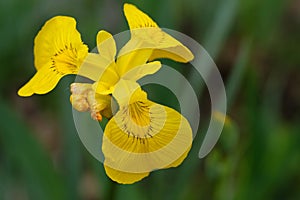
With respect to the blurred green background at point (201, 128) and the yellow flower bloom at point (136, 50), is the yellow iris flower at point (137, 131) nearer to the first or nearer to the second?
the yellow flower bloom at point (136, 50)

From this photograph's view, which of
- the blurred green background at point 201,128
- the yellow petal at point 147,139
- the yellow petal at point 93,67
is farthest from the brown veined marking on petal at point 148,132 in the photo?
the blurred green background at point 201,128

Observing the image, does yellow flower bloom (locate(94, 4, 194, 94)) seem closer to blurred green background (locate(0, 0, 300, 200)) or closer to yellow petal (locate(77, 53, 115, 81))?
yellow petal (locate(77, 53, 115, 81))

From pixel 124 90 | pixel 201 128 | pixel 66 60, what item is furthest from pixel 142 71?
pixel 201 128

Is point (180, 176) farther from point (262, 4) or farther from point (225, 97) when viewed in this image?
point (262, 4)

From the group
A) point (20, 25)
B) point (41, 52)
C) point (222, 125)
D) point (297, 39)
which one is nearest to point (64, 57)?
point (41, 52)

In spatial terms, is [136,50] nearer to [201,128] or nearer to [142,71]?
[142,71]

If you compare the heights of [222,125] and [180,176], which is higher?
[222,125]
